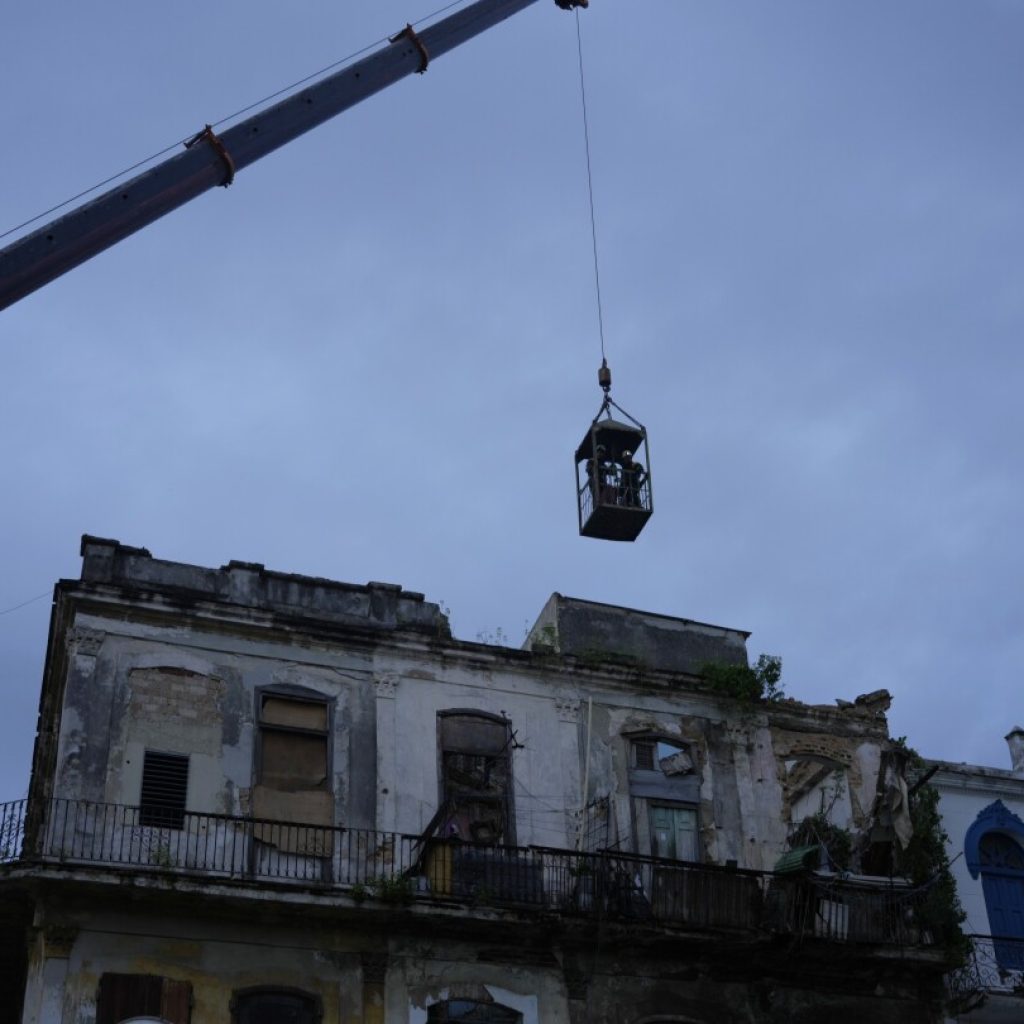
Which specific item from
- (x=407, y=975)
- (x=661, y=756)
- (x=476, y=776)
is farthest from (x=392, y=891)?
(x=661, y=756)

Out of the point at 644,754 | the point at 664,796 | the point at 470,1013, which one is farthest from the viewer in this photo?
the point at 644,754

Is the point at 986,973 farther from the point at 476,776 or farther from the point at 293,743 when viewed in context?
the point at 293,743

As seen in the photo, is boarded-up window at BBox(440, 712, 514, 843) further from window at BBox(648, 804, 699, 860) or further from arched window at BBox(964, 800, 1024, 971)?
arched window at BBox(964, 800, 1024, 971)

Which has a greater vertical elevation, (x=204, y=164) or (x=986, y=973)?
(x=204, y=164)

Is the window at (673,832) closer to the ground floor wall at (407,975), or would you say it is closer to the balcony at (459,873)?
the balcony at (459,873)

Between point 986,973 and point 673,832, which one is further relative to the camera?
point 673,832

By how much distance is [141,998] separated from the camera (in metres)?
21.4

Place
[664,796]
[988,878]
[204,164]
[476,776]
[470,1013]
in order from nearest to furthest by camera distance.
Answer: [204,164]
[470,1013]
[476,776]
[664,796]
[988,878]

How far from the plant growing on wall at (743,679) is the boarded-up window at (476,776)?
3.69 m

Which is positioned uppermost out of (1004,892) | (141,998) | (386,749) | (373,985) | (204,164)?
(204,164)

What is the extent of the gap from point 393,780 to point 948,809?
9.34 metres

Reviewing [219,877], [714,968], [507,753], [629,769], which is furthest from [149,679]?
[714,968]

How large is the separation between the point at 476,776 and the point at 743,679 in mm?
4946

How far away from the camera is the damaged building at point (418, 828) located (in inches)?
866
